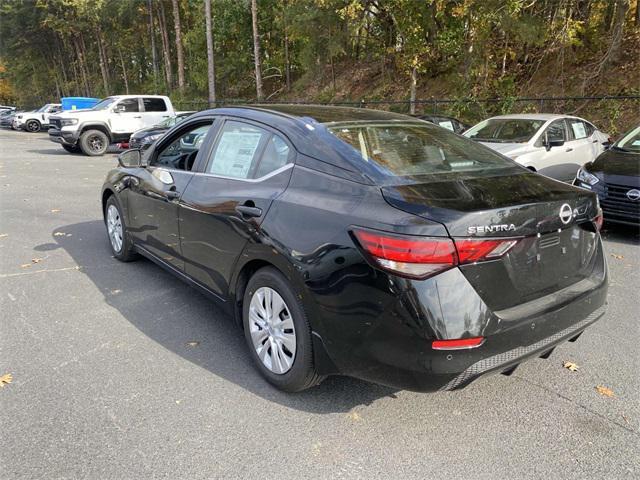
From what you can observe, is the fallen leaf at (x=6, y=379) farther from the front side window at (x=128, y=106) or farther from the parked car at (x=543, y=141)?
the front side window at (x=128, y=106)

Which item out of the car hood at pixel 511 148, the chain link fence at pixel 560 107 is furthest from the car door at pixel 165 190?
the chain link fence at pixel 560 107

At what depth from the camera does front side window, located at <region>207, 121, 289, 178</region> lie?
119 inches

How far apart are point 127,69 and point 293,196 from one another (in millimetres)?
54686

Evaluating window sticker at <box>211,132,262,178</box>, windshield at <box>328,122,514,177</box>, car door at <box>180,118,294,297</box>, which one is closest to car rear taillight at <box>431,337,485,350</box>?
windshield at <box>328,122,514,177</box>

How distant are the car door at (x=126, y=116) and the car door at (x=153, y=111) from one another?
21cm

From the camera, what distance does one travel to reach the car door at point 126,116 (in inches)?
640

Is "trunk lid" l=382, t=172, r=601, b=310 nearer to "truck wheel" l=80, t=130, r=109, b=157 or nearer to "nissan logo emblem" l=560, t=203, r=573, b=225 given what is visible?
"nissan logo emblem" l=560, t=203, r=573, b=225

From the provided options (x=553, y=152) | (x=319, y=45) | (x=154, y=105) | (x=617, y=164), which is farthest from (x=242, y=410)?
(x=319, y=45)

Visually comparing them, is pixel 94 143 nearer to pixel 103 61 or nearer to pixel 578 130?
pixel 578 130

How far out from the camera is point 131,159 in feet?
15.2

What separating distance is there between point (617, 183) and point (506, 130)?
3.08 metres

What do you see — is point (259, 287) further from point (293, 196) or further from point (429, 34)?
point (429, 34)

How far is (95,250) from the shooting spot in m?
5.62

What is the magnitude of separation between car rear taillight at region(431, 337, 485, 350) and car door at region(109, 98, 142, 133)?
54.2ft
